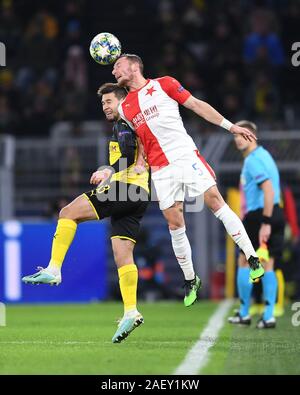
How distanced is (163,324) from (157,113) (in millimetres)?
2932

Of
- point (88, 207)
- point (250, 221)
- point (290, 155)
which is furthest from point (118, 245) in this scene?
point (290, 155)

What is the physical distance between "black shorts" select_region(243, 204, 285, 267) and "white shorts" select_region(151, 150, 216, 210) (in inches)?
81.8

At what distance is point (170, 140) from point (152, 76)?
1107 centimetres

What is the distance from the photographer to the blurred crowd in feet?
62.5

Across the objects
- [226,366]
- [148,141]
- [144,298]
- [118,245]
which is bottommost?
[144,298]

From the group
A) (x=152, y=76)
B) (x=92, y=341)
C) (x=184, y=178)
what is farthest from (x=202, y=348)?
(x=152, y=76)

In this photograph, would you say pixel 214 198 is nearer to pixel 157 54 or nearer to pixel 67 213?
pixel 67 213

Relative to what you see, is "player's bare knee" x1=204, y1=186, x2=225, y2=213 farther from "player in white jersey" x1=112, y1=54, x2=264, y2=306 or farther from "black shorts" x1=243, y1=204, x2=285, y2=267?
"black shorts" x1=243, y1=204, x2=285, y2=267

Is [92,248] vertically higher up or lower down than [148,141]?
lower down

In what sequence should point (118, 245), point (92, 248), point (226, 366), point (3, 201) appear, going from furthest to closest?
point (3, 201), point (92, 248), point (118, 245), point (226, 366)

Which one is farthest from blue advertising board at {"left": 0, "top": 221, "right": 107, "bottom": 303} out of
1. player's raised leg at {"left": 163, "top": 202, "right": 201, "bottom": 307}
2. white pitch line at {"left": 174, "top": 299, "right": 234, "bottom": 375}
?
player's raised leg at {"left": 163, "top": 202, "right": 201, "bottom": 307}

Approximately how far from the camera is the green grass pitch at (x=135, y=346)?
6.69 meters

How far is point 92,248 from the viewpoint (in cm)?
1598

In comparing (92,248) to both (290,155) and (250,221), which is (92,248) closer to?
(290,155)
